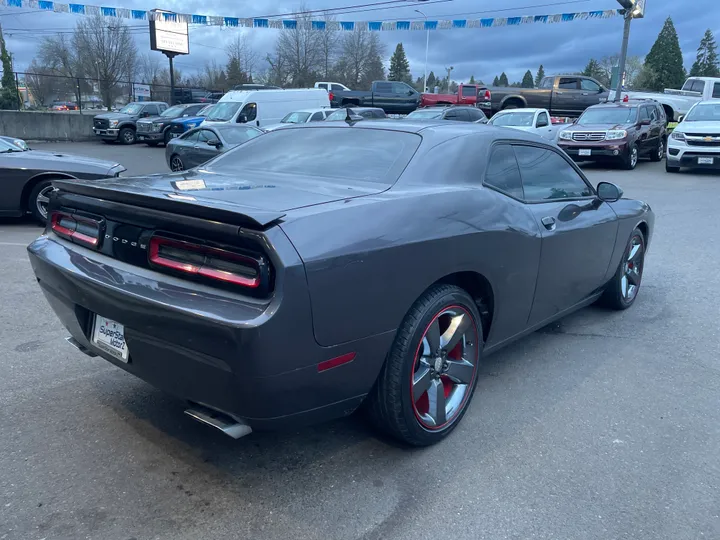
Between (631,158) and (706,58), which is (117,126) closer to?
(631,158)

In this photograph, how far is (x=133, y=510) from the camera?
99.2 inches

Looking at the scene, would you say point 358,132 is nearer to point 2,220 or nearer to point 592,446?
point 592,446

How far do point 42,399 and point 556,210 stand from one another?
329 centimetres

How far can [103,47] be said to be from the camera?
45.2 metres

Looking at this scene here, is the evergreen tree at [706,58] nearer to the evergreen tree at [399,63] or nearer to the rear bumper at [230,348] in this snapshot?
the evergreen tree at [399,63]

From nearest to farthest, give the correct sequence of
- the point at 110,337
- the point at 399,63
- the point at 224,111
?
the point at 110,337 → the point at 224,111 → the point at 399,63

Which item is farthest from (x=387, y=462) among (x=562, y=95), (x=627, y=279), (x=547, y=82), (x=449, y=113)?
(x=547, y=82)

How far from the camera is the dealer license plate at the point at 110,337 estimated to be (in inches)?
107

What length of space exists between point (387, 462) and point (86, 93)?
38154 millimetres

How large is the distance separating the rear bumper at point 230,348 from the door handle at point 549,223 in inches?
61.0

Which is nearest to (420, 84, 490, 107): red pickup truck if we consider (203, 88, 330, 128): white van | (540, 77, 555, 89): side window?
(540, 77, 555, 89): side window

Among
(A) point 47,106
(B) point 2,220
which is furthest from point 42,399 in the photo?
(A) point 47,106

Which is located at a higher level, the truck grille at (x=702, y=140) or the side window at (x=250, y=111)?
the side window at (x=250, y=111)

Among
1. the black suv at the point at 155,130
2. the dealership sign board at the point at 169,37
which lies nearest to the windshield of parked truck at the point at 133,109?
the black suv at the point at 155,130
